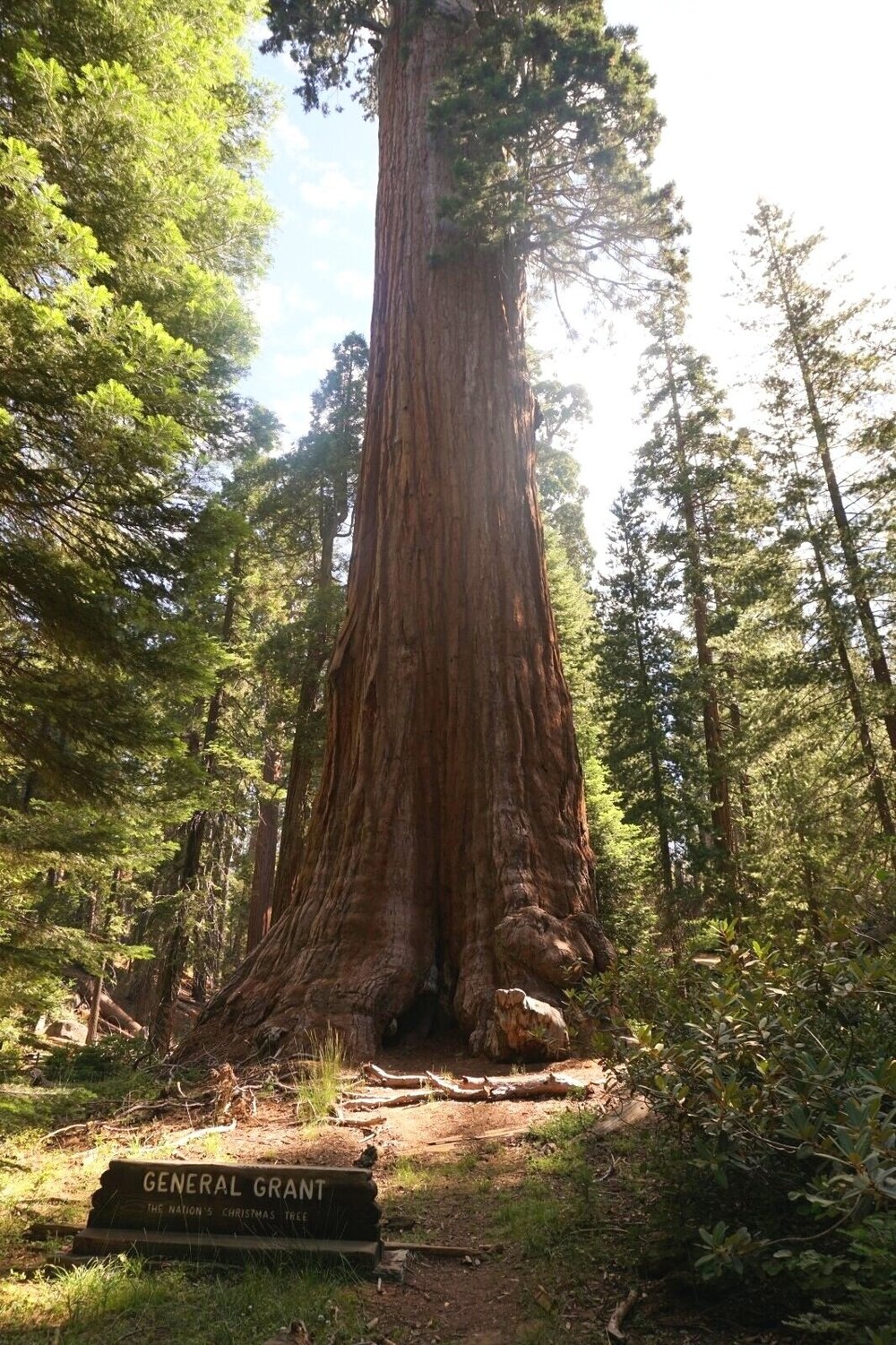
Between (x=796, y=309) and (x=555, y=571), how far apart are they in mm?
6897

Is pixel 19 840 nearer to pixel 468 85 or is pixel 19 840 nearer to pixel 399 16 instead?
pixel 468 85

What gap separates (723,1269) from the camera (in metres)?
2.45

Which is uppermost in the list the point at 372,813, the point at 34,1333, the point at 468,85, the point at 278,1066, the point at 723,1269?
the point at 468,85

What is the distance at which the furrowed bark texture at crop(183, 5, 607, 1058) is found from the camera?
21.2 ft

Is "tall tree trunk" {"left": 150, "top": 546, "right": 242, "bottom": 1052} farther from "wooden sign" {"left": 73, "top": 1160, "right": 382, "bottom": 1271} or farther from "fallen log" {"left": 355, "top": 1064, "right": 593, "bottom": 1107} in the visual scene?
"wooden sign" {"left": 73, "top": 1160, "right": 382, "bottom": 1271}

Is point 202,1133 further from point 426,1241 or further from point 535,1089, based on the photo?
point 535,1089

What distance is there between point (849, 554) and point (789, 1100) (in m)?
12.2

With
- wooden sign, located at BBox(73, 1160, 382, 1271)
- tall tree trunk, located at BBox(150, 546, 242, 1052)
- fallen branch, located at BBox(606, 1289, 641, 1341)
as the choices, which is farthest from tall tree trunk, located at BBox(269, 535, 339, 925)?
fallen branch, located at BBox(606, 1289, 641, 1341)

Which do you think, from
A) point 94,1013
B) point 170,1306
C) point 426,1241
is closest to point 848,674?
point 426,1241

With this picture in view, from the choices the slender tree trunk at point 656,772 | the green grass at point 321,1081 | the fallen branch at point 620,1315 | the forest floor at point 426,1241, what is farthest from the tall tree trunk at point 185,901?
the fallen branch at point 620,1315

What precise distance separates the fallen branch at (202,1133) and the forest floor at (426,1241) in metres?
0.03

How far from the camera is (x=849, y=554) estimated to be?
12.6 meters

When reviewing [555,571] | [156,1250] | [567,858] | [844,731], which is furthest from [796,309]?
[156,1250]

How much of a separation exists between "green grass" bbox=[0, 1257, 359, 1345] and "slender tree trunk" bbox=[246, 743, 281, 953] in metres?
13.1
